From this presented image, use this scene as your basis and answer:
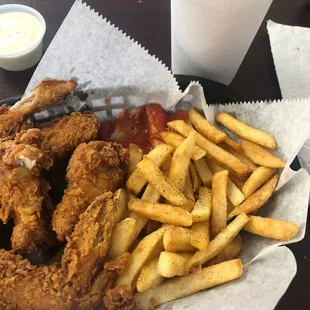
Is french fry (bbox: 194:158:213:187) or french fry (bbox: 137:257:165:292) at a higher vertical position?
french fry (bbox: 194:158:213:187)

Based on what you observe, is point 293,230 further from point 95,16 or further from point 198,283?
point 95,16

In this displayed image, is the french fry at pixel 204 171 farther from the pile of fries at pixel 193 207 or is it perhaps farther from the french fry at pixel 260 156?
the french fry at pixel 260 156

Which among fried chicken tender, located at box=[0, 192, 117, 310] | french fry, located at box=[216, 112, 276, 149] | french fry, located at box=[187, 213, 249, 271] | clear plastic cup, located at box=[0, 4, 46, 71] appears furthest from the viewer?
clear plastic cup, located at box=[0, 4, 46, 71]

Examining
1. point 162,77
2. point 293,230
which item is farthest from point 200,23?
point 293,230

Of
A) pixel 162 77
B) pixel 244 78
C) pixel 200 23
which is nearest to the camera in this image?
pixel 200 23

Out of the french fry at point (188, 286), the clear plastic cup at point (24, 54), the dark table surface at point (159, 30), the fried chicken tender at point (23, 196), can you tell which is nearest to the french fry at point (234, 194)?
the french fry at point (188, 286)

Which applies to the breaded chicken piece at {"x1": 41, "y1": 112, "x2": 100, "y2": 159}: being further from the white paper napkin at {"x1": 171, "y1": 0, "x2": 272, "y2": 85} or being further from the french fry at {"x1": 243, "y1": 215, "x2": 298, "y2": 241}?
the french fry at {"x1": 243, "y1": 215, "x2": 298, "y2": 241}

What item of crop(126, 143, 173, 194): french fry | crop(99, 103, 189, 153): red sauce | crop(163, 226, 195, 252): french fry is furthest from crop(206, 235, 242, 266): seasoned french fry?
crop(99, 103, 189, 153): red sauce
